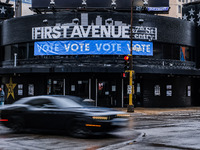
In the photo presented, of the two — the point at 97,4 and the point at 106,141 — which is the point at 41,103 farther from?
the point at 97,4

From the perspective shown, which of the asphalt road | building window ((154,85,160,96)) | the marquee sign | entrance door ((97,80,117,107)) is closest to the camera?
the asphalt road

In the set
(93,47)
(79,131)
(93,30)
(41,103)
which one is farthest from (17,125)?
(93,30)

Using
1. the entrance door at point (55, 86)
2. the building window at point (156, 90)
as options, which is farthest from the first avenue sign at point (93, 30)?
the building window at point (156, 90)

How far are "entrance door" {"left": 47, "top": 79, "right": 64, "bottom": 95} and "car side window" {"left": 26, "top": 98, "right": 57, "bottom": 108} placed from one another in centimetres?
1773

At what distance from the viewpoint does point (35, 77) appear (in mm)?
31703

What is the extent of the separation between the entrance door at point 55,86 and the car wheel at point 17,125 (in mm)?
17469

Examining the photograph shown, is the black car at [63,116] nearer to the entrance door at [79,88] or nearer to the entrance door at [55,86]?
the entrance door at [79,88]

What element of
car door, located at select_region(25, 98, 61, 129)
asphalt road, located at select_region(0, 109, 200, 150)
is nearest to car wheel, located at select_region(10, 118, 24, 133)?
asphalt road, located at select_region(0, 109, 200, 150)

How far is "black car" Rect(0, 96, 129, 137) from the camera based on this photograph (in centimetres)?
1139

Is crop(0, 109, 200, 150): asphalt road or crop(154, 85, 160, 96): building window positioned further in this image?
crop(154, 85, 160, 96): building window

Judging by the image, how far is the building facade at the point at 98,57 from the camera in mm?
29328

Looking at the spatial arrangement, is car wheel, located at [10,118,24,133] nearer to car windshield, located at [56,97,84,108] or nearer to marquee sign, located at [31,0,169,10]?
car windshield, located at [56,97,84,108]

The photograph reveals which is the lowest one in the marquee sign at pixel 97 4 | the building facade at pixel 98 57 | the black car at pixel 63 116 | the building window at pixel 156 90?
the black car at pixel 63 116

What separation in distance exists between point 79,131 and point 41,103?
→ 6.36ft
